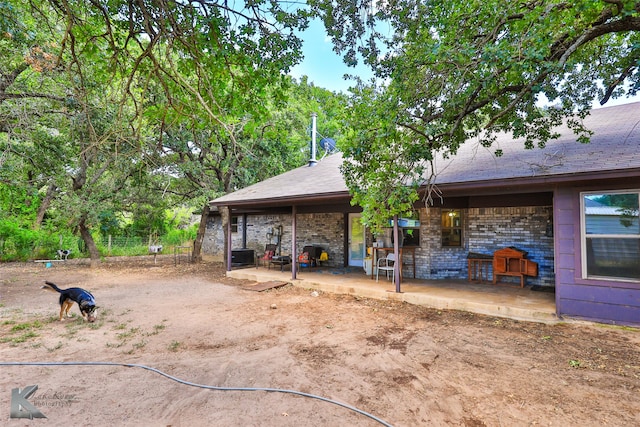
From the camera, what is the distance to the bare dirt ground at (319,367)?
272 cm

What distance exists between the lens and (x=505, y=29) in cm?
477

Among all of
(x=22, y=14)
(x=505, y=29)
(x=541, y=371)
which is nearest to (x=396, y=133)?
(x=505, y=29)

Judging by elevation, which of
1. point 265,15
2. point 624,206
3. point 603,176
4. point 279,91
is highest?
point 265,15

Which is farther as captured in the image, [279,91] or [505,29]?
[505,29]

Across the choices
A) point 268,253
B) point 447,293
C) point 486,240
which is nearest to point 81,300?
point 268,253

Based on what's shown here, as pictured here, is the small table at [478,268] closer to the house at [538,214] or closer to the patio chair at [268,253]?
the house at [538,214]

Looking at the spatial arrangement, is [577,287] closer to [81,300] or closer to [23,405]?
[23,405]

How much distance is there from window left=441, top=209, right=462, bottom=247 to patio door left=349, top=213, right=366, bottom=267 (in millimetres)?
2719

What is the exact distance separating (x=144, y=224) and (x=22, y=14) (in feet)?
54.0

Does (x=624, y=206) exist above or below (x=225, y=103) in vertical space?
below

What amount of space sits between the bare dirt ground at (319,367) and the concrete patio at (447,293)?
296 mm

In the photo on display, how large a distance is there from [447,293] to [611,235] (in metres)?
2.93

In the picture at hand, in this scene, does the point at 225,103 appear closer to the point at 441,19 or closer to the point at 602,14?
the point at 441,19

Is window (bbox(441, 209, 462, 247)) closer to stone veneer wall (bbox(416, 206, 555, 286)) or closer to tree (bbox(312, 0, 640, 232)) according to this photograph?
stone veneer wall (bbox(416, 206, 555, 286))
